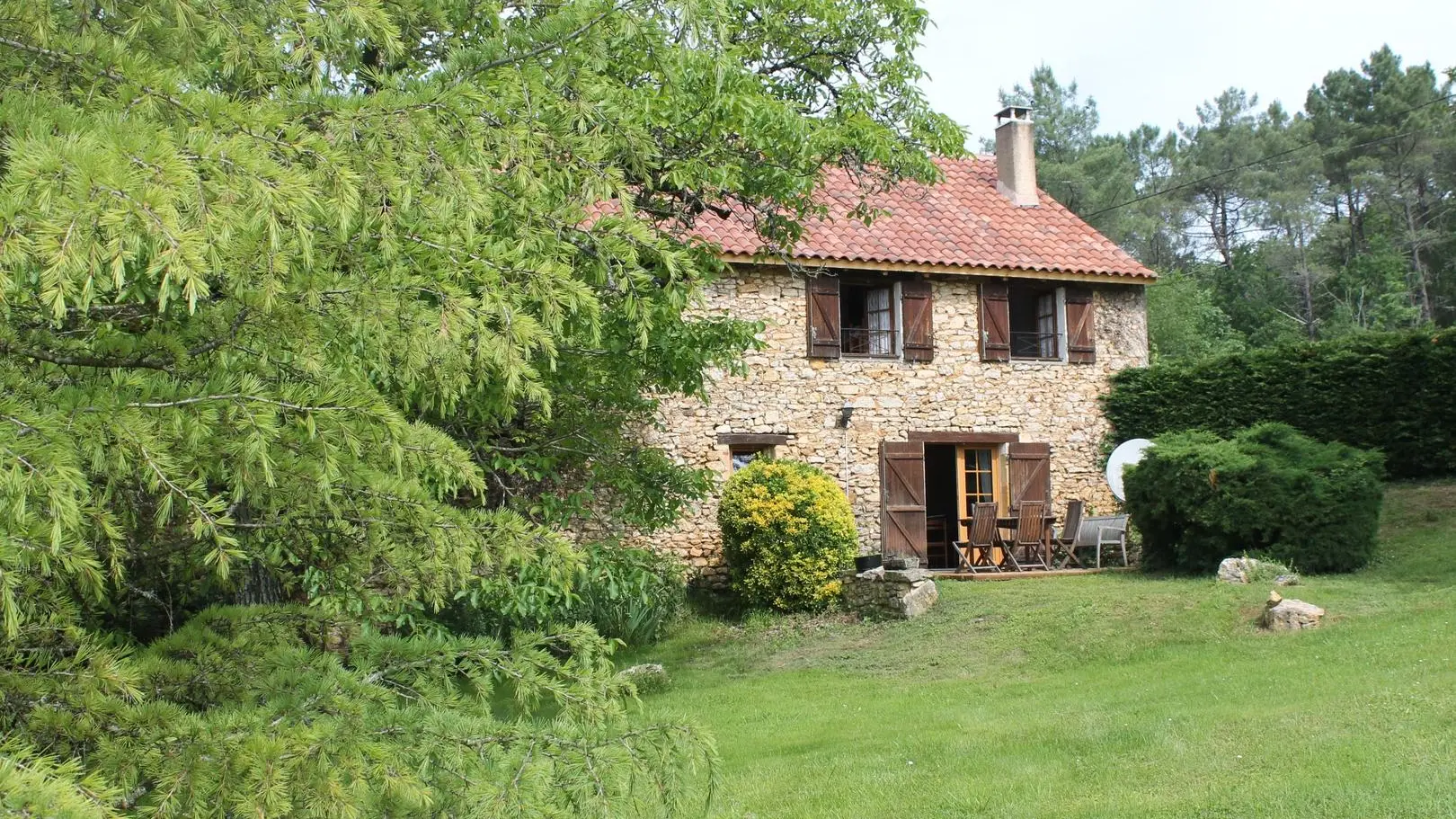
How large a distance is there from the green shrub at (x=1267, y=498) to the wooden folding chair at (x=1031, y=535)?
198 cm

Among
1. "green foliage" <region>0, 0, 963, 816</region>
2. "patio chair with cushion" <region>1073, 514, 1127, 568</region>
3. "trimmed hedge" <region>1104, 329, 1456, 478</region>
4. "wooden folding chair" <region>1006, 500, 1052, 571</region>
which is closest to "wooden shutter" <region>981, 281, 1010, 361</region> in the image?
"trimmed hedge" <region>1104, 329, 1456, 478</region>

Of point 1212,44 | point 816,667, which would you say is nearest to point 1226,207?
point 1212,44

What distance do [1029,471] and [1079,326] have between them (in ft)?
7.03

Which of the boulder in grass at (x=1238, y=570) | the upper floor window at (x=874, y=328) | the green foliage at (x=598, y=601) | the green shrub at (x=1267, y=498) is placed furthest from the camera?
the upper floor window at (x=874, y=328)

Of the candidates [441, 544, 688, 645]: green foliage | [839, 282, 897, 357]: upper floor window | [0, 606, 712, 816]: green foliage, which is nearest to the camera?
[0, 606, 712, 816]: green foliage

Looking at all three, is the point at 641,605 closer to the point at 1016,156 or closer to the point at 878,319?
the point at 878,319

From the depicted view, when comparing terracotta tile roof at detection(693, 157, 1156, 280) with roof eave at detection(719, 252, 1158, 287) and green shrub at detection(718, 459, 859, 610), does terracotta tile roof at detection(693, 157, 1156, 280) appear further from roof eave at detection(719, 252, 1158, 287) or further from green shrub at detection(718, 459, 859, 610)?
green shrub at detection(718, 459, 859, 610)

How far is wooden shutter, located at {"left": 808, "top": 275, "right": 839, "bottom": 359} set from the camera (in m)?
14.0

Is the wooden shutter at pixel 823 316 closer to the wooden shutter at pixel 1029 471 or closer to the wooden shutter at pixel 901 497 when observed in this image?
the wooden shutter at pixel 901 497

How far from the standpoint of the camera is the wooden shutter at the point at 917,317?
14461mm

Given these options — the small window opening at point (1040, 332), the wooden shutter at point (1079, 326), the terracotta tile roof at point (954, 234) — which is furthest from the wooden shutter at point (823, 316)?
the wooden shutter at point (1079, 326)

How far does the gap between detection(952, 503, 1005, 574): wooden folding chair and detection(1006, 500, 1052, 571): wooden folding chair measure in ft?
0.79

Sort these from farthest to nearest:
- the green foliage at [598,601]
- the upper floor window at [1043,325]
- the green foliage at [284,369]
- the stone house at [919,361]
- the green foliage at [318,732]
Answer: the upper floor window at [1043,325]
the stone house at [919,361]
the green foliage at [598,601]
the green foliage at [318,732]
the green foliage at [284,369]

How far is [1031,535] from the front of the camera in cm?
1366
